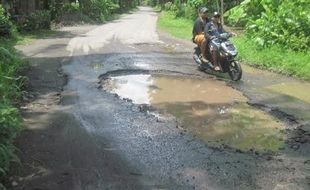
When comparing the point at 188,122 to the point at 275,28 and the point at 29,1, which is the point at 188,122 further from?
the point at 29,1

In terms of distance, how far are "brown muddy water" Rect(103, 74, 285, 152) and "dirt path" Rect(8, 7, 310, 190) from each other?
22cm

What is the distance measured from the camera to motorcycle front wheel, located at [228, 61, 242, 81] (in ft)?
36.9

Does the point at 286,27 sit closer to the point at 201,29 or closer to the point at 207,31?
the point at 201,29

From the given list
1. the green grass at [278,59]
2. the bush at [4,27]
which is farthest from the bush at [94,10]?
the green grass at [278,59]

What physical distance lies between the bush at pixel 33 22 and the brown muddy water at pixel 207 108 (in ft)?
42.3

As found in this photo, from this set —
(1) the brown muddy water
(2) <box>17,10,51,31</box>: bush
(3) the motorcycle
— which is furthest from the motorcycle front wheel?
(2) <box>17,10,51,31</box>: bush

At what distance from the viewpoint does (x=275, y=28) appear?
50.8ft

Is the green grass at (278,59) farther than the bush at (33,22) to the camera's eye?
No

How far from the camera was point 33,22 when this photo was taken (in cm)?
2309

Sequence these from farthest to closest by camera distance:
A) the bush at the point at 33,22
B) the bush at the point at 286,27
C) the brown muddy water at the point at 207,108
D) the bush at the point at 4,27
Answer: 1. the bush at the point at 33,22
2. the bush at the point at 4,27
3. the bush at the point at 286,27
4. the brown muddy water at the point at 207,108

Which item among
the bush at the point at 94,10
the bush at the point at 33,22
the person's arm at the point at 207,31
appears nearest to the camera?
the person's arm at the point at 207,31

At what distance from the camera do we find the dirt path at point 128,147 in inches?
206

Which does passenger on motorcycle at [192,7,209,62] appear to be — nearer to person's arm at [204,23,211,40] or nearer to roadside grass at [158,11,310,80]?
person's arm at [204,23,211,40]

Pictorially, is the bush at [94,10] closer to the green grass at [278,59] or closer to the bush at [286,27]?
the bush at [286,27]
